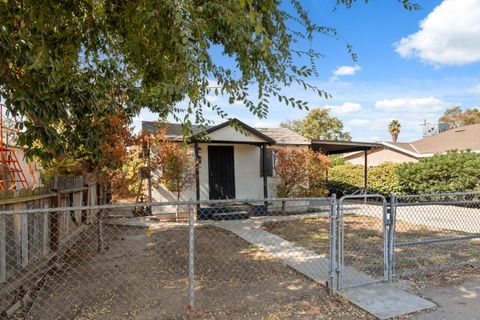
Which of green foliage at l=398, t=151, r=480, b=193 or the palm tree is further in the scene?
the palm tree

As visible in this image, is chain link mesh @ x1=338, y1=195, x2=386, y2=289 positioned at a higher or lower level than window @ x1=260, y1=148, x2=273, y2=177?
lower

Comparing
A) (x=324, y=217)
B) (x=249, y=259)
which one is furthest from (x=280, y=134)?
(x=249, y=259)

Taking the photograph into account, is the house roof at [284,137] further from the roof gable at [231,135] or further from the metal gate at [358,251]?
the metal gate at [358,251]

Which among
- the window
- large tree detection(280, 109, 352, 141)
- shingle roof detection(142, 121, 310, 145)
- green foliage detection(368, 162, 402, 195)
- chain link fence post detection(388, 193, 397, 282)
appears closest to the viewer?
chain link fence post detection(388, 193, 397, 282)

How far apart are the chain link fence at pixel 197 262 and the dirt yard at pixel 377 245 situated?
0.02 metres

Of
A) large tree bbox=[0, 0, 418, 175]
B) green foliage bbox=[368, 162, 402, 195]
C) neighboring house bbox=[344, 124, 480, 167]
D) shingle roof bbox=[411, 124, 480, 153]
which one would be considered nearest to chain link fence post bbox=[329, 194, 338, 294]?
large tree bbox=[0, 0, 418, 175]

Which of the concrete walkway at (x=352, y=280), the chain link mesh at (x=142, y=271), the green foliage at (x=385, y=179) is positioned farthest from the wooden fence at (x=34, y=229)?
the green foliage at (x=385, y=179)

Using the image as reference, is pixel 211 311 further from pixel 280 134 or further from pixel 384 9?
pixel 280 134

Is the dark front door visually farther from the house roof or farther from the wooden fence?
the wooden fence

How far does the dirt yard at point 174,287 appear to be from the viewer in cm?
386

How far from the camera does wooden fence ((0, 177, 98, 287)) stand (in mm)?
4008

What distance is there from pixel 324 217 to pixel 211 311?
7770 mm

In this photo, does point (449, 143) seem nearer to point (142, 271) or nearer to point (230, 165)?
point (230, 165)

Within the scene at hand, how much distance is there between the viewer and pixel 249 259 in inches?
242
